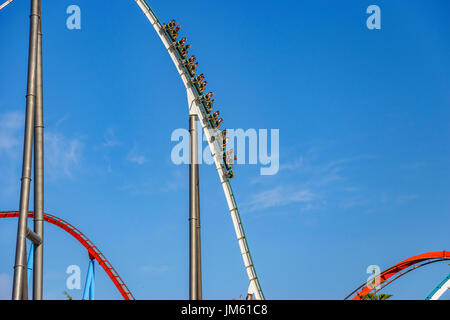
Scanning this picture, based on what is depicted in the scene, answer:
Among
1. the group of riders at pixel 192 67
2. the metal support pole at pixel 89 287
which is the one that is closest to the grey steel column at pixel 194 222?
the group of riders at pixel 192 67

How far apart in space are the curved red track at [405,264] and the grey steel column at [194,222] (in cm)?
1305

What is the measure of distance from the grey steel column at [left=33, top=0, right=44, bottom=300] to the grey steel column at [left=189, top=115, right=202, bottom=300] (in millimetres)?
3250

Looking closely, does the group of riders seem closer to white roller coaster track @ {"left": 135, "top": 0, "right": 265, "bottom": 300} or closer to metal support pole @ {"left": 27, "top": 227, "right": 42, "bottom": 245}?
white roller coaster track @ {"left": 135, "top": 0, "right": 265, "bottom": 300}

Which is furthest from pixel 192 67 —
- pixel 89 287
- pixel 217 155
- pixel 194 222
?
pixel 89 287

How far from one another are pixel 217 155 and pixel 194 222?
565 cm

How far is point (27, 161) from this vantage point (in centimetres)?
1265

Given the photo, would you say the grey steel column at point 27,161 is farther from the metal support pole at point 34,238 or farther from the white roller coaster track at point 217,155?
the white roller coaster track at point 217,155
